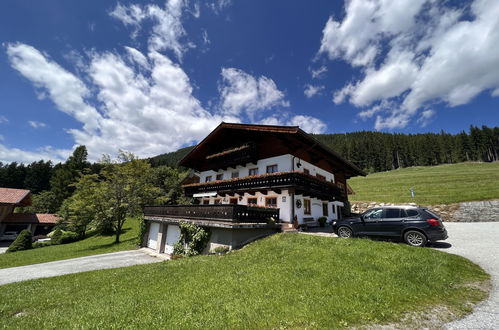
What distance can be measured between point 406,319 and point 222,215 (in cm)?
944

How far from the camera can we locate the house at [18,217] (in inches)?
1425

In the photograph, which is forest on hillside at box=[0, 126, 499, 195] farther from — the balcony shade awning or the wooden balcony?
the wooden balcony

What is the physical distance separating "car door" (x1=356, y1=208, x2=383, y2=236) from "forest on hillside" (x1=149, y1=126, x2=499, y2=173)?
82681 mm

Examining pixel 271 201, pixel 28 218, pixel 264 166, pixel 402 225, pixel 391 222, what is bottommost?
pixel 28 218

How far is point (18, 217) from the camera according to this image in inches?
1543

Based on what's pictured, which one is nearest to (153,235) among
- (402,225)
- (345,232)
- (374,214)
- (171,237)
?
(171,237)

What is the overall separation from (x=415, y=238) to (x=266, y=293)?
9080 mm

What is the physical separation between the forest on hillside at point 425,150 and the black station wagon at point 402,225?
8275cm

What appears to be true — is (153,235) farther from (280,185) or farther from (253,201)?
(280,185)

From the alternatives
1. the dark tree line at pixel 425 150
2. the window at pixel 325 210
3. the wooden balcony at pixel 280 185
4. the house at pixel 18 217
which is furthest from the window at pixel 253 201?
the dark tree line at pixel 425 150

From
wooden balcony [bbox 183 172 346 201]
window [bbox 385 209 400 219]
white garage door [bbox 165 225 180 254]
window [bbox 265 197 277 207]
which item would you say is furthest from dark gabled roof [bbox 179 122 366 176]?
white garage door [bbox 165 225 180 254]

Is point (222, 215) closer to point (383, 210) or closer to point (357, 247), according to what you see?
point (357, 247)

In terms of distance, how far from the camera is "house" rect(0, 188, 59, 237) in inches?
1425

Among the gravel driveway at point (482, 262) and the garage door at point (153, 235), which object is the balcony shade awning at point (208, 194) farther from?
the gravel driveway at point (482, 262)
